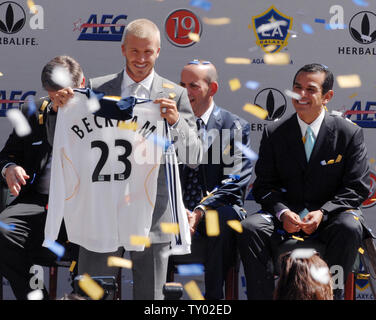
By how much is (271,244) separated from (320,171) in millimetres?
503

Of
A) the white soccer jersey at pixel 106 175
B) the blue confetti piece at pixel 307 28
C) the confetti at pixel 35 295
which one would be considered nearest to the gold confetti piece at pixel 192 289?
the confetti at pixel 35 295

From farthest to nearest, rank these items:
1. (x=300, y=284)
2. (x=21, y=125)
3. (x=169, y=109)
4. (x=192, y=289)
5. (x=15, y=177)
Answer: (x=192, y=289) → (x=21, y=125) → (x=15, y=177) → (x=169, y=109) → (x=300, y=284)

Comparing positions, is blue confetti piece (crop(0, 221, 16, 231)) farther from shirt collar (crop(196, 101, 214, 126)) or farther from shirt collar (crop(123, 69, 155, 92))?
shirt collar (crop(196, 101, 214, 126))

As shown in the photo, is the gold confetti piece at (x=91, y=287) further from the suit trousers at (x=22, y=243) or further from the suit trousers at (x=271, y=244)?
the suit trousers at (x=271, y=244)

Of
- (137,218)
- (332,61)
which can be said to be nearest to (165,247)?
(137,218)

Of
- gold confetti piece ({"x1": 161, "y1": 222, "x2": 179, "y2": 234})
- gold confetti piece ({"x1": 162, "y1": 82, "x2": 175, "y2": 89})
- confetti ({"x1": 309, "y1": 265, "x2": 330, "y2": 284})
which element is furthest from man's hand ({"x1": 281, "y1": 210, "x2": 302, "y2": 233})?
confetti ({"x1": 309, "y1": 265, "x2": 330, "y2": 284})

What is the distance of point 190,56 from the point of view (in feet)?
14.2

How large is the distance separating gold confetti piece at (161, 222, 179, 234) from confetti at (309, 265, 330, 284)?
43.4 inches

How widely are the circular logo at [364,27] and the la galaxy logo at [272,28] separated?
16.8 inches

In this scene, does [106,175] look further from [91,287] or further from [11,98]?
[11,98]

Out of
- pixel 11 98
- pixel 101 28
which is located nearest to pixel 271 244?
pixel 101 28

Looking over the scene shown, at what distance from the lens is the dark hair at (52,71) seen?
3576 mm

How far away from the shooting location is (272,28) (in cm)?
431

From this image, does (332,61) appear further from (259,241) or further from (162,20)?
(259,241)
